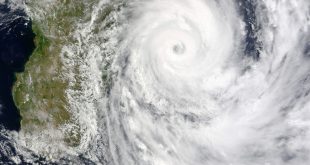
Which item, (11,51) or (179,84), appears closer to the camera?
(179,84)

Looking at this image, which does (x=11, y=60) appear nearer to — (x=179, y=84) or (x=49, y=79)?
(x=49, y=79)

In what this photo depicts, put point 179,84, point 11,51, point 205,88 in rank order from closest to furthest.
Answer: point 205,88 → point 179,84 → point 11,51

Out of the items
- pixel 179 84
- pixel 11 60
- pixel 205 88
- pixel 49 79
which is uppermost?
pixel 205 88

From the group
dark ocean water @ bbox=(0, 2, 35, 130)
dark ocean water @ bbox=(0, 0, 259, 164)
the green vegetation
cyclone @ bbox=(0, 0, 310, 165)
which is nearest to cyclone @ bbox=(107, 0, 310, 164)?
cyclone @ bbox=(0, 0, 310, 165)

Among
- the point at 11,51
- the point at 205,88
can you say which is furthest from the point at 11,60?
the point at 205,88

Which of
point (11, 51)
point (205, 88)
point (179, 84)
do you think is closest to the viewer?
point (205, 88)

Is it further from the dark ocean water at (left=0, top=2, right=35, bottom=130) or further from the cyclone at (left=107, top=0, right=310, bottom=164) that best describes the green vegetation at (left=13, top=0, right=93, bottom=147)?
the cyclone at (left=107, top=0, right=310, bottom=164)

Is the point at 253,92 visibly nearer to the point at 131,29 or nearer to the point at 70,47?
the point at 131,29
